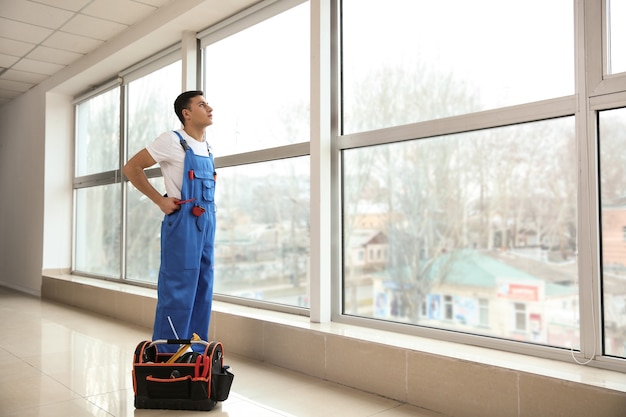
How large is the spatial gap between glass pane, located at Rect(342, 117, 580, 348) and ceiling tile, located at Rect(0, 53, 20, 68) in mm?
4177

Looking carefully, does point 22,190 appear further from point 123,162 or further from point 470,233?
point 470,233

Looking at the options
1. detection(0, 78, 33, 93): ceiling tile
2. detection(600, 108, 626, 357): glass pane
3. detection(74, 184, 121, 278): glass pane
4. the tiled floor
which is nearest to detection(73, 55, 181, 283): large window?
detection(74, 184, 121, 278): glass pane

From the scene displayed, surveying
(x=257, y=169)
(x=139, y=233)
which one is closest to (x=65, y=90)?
(x=139, y=233)

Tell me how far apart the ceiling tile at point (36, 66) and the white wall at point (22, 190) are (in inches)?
21.8

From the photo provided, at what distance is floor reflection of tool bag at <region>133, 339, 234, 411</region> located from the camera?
228 centimetres

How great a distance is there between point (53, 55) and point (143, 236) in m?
2.06

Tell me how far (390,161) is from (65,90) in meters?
4.85

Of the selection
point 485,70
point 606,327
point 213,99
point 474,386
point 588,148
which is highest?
point 213,99

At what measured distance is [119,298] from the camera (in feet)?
15.3

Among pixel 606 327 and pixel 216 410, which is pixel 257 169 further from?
pixel 606 327

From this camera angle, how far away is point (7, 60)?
5.52 metres

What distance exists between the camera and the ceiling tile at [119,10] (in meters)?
4.11

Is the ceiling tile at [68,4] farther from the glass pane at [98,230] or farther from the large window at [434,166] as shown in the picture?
the glass pane at [98,230]

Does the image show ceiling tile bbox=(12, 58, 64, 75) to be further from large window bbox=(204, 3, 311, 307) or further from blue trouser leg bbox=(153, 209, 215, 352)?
blue trouser leg bbox=(153, 209, 215, 352)
